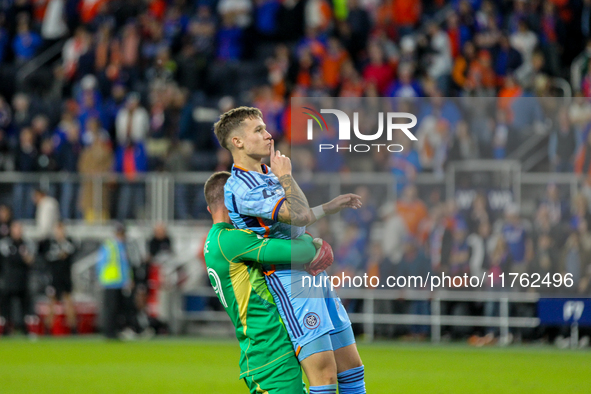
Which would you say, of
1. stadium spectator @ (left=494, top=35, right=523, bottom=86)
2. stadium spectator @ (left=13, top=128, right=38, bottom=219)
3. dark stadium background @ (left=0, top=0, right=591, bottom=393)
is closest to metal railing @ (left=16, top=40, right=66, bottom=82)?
dark stadium background @ (left=0, top=0, right=591, bottom=393)

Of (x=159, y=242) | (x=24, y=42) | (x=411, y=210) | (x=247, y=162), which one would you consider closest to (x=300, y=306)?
(x=247, y=162)

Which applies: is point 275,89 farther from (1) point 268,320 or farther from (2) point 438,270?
(1) point 268,320

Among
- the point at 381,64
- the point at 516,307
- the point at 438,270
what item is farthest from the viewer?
the point at 381,64

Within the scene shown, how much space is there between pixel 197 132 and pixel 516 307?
775 centimetres

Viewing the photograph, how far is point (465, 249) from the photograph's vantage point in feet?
32.0

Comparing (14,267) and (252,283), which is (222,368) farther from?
(252,283)

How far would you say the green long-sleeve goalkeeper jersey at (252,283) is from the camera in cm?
602

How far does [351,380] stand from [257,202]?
1.39m

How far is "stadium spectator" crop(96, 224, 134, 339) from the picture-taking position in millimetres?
17609

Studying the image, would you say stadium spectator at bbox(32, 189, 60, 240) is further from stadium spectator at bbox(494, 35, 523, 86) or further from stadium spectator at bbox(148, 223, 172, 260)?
stadium spectator at bbox(494, 35, 523, 86)

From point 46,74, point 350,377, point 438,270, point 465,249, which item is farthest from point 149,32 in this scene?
point 350,377

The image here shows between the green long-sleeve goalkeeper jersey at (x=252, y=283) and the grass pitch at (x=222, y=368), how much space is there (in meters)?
4.51

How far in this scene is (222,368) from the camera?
520 inches

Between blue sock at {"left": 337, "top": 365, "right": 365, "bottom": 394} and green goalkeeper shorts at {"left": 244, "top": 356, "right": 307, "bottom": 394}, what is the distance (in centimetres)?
32
